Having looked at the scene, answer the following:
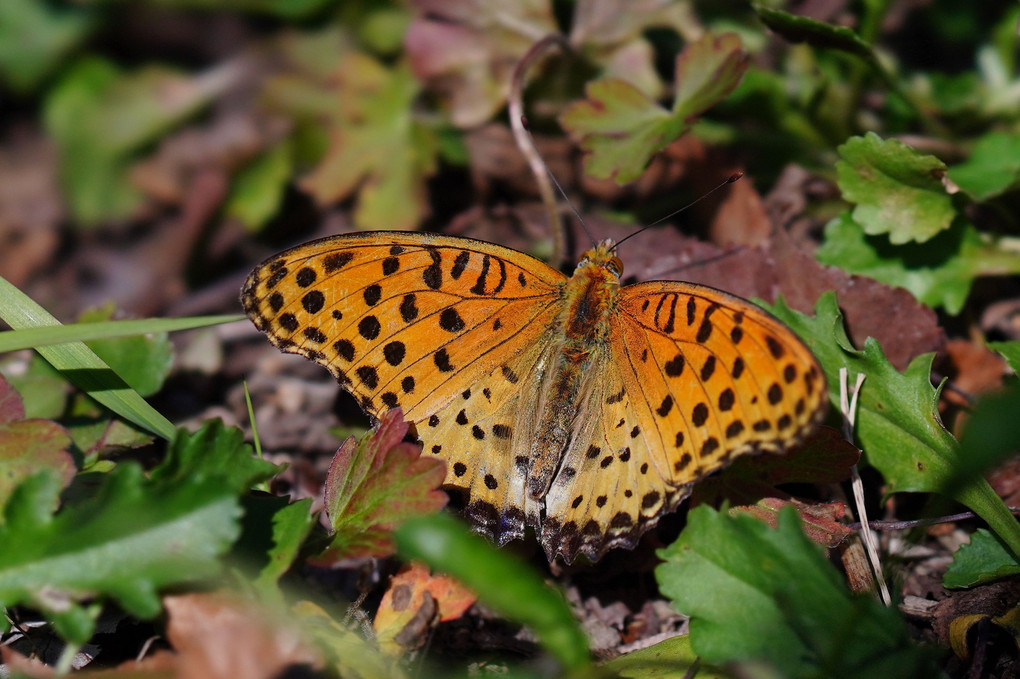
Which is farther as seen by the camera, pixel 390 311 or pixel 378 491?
pixel 390 311

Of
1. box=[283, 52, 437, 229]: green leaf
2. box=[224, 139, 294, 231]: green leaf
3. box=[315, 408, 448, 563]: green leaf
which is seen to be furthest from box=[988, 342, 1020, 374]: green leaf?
box=[224, 139, 294, 231]: green leaf

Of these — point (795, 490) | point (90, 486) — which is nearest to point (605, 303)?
point (795, 490)

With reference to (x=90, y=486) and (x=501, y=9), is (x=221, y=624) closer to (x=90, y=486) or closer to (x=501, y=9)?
(x=90, y=486)

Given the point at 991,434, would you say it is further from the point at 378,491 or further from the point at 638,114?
the point at 638,114

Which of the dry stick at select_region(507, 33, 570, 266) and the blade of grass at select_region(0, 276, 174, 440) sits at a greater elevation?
the dry stick at select_region(507, 33, 570, 266)

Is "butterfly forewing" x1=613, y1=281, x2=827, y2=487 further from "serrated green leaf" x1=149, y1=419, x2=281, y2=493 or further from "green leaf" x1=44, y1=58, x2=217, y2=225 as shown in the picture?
"green leaf" x1=44, y1=58, x2=217, y2=225

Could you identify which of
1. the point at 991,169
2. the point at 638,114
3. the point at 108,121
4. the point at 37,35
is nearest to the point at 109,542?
the point at 638,114
